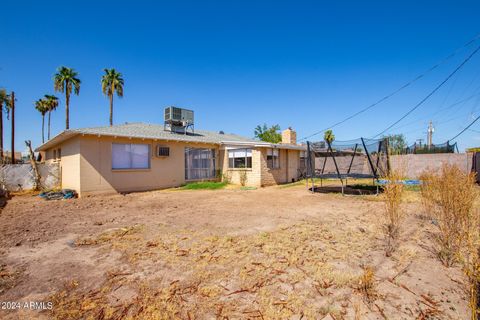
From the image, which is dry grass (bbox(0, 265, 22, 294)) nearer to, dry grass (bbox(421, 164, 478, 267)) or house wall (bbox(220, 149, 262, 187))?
dry grass (bbox(421, 164, 478, 267))

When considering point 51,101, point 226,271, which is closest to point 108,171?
point 226,271

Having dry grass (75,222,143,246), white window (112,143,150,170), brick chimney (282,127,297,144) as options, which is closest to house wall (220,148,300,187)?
brick chimney (282,127,297,144)

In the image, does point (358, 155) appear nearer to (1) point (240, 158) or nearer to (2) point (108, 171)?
(1) point (240, 158)

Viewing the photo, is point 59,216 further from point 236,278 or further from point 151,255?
point 236,278

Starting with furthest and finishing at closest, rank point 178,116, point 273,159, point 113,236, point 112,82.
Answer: point 112,82 → point 178,116 → point 273,159 → point 113,236

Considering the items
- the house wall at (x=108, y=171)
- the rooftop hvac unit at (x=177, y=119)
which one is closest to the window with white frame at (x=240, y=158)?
the house wall at (x=108, y=171)

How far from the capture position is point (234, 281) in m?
2.76

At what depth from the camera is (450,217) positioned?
3.40 metres

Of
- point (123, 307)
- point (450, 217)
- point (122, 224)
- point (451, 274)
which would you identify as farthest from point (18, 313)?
point (450, 217)

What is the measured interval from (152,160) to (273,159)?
7.22 meters

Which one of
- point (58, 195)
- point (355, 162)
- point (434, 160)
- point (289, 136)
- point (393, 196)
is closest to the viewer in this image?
point (393, 196)

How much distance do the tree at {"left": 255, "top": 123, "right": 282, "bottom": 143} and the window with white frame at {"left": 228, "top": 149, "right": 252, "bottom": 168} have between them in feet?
65.8

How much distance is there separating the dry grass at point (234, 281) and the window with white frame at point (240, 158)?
9431 mm

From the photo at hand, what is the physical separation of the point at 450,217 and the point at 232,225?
12.7 ft
